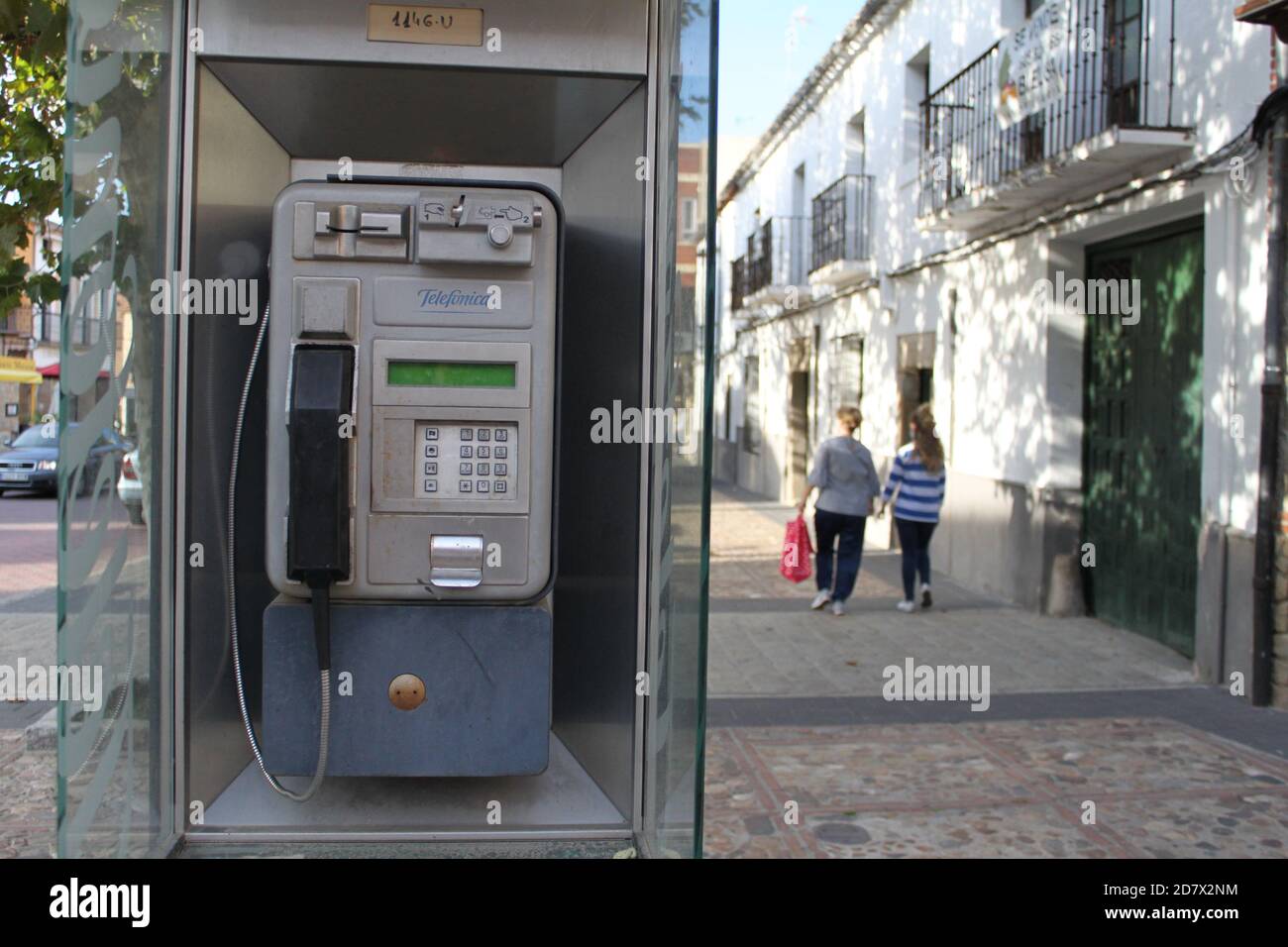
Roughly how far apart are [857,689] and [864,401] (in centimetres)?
794

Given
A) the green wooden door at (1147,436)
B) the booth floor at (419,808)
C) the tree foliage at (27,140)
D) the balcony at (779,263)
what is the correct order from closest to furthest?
the booth floor at (419,808)
the tree foliage at (27,140)
the green wooden door at (1147,436)
the balcony at (779,263)

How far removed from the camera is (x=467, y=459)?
294 centimetres

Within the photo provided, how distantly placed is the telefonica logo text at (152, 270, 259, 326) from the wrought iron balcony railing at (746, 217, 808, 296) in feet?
48.1

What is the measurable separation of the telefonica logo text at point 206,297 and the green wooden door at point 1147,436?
5.72 m

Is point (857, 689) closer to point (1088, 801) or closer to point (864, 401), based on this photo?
point (1088, 801)

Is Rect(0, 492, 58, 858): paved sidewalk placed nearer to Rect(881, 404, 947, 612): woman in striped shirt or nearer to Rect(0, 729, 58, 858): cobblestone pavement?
Rect(0, 729, 58, 858): cobblestone pavement

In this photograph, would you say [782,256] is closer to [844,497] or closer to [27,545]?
[844,497]

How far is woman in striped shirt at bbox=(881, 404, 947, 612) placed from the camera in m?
8.52

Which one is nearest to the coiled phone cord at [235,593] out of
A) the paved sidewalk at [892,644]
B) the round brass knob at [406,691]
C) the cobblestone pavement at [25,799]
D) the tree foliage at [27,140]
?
the round brass knob at [406,691]

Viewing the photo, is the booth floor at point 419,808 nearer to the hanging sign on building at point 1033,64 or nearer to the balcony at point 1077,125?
the balcony at point 1077,125

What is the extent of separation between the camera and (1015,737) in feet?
17.6

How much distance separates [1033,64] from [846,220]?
564 cm

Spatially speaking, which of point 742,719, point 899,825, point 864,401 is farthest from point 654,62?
point 864,401

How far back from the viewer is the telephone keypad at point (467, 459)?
2936 mm
